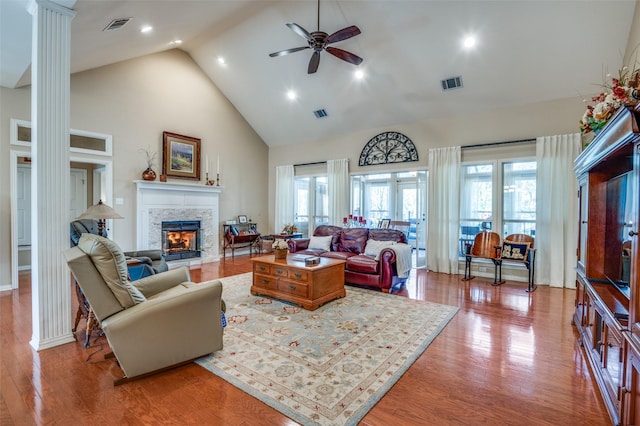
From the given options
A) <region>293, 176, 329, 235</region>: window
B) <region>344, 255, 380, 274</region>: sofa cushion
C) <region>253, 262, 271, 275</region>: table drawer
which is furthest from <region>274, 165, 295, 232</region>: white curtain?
<region>253, 262, 271, 275</region>: table drawer

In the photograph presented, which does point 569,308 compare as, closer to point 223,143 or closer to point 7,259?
point 223,143

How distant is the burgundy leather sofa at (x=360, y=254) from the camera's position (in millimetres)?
4551

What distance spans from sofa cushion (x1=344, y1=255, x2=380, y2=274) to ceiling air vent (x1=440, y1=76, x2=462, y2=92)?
341 centimetres

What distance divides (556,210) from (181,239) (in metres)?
7.37

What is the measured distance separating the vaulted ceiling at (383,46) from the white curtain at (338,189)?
3.74ft

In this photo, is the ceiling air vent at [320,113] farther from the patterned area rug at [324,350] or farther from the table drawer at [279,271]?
the patterned area rug at [324,350]

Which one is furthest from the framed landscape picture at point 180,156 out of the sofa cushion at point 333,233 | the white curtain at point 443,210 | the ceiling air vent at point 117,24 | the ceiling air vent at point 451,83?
the ceiling air vent at point 451,83

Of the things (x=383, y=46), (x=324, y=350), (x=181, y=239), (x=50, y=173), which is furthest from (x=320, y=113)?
(x=324, y=350)

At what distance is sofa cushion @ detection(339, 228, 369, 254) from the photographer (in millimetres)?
5422

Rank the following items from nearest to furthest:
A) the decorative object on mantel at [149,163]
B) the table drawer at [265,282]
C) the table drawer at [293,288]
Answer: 1. the table drawer at [293,288]
2. the table drawer at [265,282]
3. the decorative object on mantel at [149,163]

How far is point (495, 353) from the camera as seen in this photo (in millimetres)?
2709

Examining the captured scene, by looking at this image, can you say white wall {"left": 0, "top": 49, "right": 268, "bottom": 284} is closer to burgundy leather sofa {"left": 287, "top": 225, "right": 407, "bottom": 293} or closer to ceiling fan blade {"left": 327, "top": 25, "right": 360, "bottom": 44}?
burgundy leather sofa {"left": 287, "top": 225, "right": 407, "bottom": 293}

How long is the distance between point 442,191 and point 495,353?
12.7 feet

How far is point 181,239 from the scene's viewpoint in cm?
684
